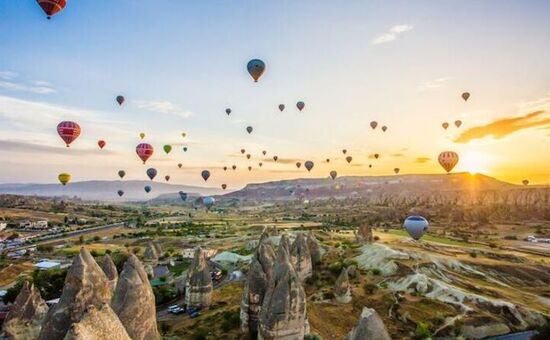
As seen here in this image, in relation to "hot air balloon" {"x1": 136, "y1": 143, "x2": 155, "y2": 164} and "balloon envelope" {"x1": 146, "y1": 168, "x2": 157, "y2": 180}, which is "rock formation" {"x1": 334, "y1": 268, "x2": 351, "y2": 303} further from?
"balloon envelope" {"x1": 146, "y1": 168, "x2": 157, "y2": 180}

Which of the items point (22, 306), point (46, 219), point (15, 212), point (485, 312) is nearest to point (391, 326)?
point (485, 312)

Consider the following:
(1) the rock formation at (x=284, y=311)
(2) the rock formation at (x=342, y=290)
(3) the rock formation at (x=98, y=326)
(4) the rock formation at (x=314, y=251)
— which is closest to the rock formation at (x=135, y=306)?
(3) the rock formation at (x=98, y=326)

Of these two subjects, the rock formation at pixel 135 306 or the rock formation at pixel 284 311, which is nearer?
the rock formation at pixel 135 306

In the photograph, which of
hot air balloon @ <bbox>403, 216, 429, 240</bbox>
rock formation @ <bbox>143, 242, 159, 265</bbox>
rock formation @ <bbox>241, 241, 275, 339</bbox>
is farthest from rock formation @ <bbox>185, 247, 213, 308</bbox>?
rock formation @ <bbox>143, 242, 159, 265</bbox>

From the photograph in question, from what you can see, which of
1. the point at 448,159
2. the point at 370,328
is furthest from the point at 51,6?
the point at 448,159

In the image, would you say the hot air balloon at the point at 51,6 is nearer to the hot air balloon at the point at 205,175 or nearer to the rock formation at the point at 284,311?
the rock formation at the point at 284,311
